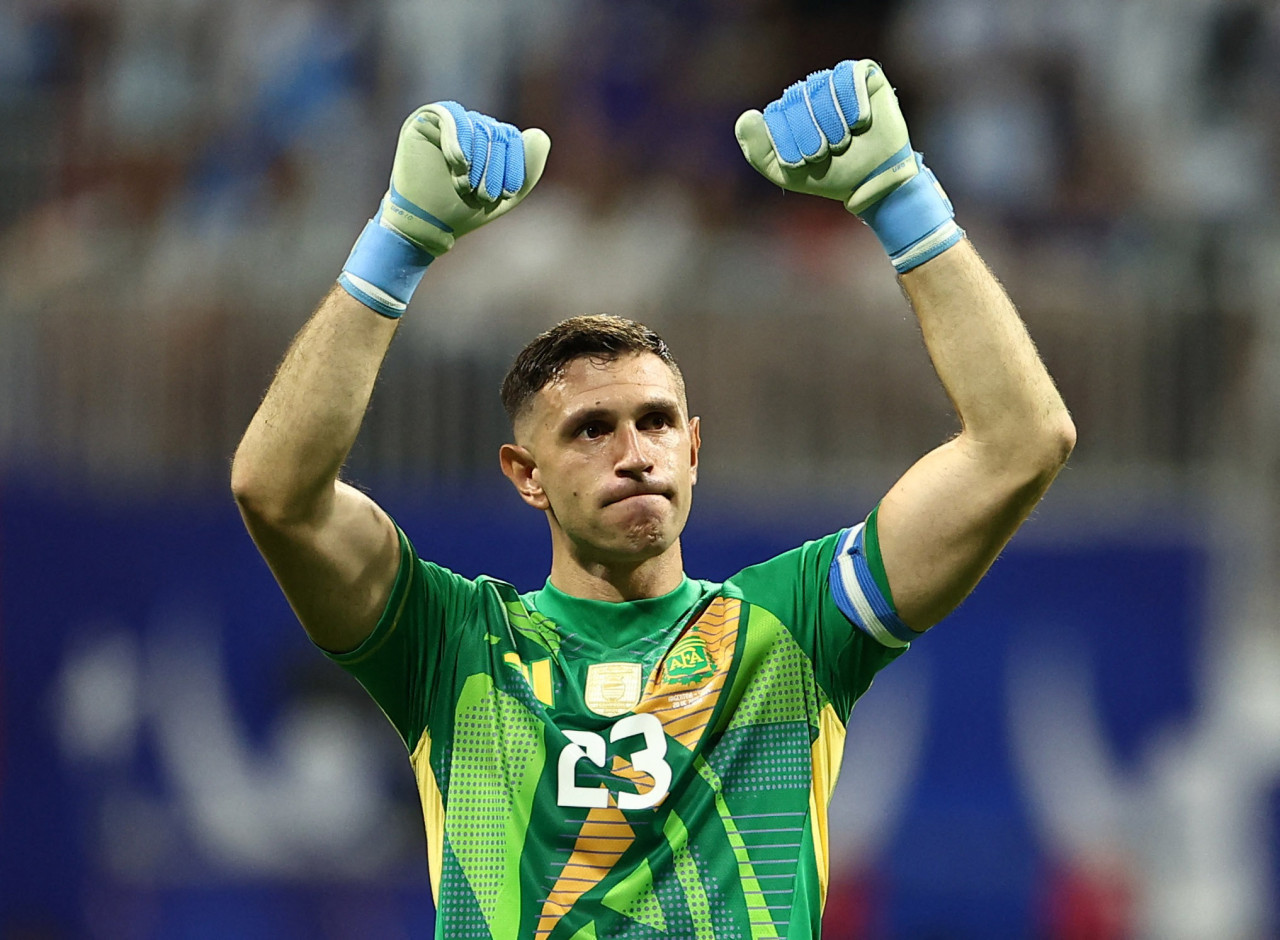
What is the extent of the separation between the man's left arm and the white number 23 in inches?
23.7

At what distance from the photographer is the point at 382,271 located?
3.77 meters

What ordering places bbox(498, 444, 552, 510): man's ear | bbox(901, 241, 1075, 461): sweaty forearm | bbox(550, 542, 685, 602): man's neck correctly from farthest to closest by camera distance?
bbox(498, 444, 552, 510): man's ear → bbox(550, 542, 685, 602): man's neck → bbox(901, 241, 1075, 461): sweaty forearm

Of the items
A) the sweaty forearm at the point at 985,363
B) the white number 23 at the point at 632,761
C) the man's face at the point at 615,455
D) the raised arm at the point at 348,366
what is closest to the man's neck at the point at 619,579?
the man's face at the point at 615,455

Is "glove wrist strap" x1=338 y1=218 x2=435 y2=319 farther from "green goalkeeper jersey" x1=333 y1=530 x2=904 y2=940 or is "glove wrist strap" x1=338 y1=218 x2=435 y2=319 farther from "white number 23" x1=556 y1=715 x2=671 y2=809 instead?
"white number 23" x1=556 y1=715 x2=671 y2=809

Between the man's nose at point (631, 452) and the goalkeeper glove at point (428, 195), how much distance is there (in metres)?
0.58

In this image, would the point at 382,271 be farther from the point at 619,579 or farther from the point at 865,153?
the point at 865,153

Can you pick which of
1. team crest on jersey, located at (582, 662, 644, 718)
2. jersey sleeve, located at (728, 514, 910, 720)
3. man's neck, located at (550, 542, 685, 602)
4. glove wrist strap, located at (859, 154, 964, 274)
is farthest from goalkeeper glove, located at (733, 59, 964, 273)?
team crest on jersey, located at (582, 662, 644, 718)

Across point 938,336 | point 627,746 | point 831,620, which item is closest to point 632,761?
point 627,746

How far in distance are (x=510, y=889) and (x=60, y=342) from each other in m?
6.00

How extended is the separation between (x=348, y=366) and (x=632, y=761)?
39.9 inches

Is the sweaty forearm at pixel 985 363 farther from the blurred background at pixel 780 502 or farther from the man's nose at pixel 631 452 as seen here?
the blurred background at pixel 780 502

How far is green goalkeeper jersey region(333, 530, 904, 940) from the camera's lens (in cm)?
374

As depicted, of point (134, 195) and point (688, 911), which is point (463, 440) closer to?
point (134, 195)

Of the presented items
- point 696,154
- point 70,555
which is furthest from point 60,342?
point 696,154
